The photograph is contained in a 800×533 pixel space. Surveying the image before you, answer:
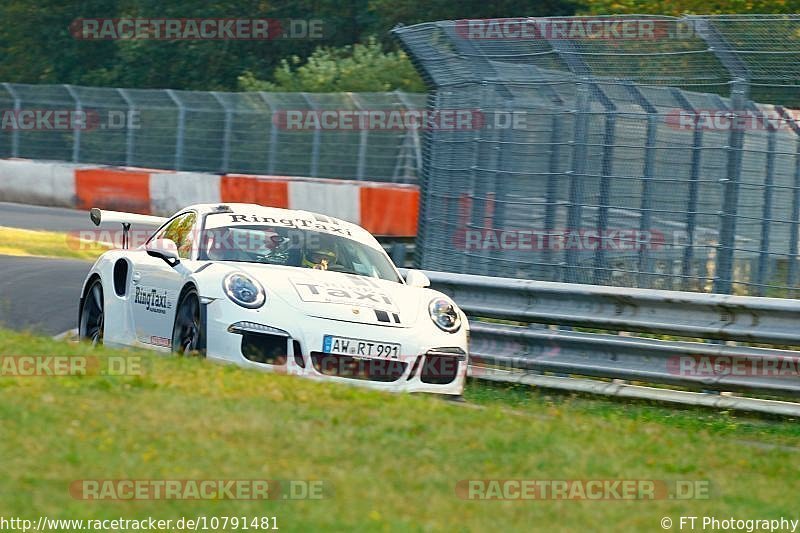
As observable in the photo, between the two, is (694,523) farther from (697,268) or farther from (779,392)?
(697,268)

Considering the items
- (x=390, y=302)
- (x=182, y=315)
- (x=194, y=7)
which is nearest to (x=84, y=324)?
(x=182, y=315)

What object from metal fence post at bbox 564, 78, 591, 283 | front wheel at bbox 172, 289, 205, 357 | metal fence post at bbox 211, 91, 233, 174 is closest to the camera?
front wheel at bbox 172, 289, 205, 357

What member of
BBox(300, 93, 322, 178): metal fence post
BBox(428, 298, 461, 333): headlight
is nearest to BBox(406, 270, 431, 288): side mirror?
BBox(428, 298, 461, 333): headlight

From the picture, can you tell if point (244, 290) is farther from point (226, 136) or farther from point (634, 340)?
point (226, 136)

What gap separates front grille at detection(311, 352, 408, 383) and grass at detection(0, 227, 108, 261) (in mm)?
9505

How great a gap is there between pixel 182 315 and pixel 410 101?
13692 millimetres

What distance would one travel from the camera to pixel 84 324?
36.0 feet

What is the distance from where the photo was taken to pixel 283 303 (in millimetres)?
8742

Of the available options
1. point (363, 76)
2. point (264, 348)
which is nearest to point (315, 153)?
point (363, 76)

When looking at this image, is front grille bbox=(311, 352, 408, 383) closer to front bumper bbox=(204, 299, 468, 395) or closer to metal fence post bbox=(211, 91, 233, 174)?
front bumper bbox=(204, 299, 468, 395)

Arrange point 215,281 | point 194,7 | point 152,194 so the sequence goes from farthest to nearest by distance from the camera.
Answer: point 194,7 → point 152,194 → point 215,281

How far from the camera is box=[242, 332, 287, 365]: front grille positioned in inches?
340

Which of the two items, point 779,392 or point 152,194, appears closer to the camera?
point 779,392

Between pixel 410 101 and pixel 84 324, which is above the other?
pixel 410 101
